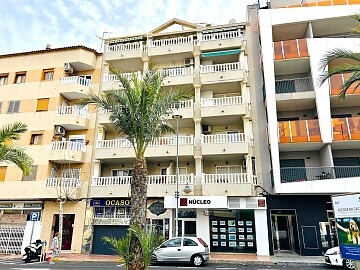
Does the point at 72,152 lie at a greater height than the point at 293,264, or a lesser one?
greater

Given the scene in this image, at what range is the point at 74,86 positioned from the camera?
23.3 meters

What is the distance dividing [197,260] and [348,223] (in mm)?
7900

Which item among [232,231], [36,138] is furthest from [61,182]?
[232,231]

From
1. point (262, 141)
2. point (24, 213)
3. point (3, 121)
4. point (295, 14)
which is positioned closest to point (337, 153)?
Result: point (262, 141)

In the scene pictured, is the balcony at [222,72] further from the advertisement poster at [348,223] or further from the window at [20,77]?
the window at [20,77]

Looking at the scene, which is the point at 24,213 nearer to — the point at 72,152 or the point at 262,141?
the point at 72,152

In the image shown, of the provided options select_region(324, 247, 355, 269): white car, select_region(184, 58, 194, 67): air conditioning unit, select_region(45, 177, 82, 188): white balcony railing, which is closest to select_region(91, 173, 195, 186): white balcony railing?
select_region(45, 177, 82, 188): white balcony railing

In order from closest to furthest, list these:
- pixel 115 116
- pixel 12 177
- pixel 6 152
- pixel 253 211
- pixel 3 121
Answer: pixel 115 116
pixel 6 152
pixel 253 211
pixel 12 177
pixel 3 121

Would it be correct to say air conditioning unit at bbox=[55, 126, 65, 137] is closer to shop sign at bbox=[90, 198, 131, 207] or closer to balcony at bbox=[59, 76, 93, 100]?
balcony at bbox=[59, 76, 93, 100]

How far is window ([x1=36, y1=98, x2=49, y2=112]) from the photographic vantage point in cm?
2355

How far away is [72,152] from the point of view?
21656 mm

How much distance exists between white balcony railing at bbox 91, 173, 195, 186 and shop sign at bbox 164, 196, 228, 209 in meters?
1.17

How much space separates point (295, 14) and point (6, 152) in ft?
72.6

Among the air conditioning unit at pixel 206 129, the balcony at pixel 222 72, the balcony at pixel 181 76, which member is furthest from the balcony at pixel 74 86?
the air conditioning unit at pixel 206 129
